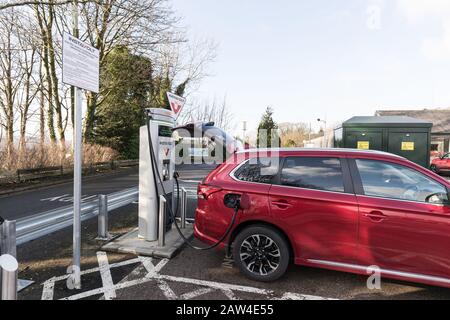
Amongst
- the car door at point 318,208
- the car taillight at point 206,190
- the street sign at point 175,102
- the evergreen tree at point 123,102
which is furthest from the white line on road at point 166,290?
the evergreen tree at point 123,102

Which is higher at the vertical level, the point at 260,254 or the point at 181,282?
the point at 260,254

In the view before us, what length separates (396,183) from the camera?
139 inches

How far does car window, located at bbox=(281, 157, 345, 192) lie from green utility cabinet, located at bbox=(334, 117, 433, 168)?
20.6 feet

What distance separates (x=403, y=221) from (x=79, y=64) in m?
3.98

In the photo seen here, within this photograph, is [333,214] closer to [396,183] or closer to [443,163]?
[396,183]

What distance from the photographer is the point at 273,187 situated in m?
3.81

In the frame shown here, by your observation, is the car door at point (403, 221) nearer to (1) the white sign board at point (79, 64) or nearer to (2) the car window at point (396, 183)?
(2) the car window at point (396, 183)

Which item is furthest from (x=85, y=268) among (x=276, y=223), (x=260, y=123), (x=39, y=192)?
(x=260, y=123)

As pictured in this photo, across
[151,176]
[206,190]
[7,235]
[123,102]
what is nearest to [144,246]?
[151,176]

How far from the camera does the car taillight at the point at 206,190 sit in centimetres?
410

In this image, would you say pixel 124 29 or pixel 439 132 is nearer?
pixel 124 29

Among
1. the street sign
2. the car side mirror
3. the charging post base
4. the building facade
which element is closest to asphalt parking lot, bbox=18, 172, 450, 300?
the charging post base

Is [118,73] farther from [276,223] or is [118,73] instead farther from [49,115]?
[276,223]

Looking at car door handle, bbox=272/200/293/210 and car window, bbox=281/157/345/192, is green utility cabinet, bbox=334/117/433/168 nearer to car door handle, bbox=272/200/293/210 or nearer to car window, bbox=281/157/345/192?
car window, bbox=281/157/345/192
